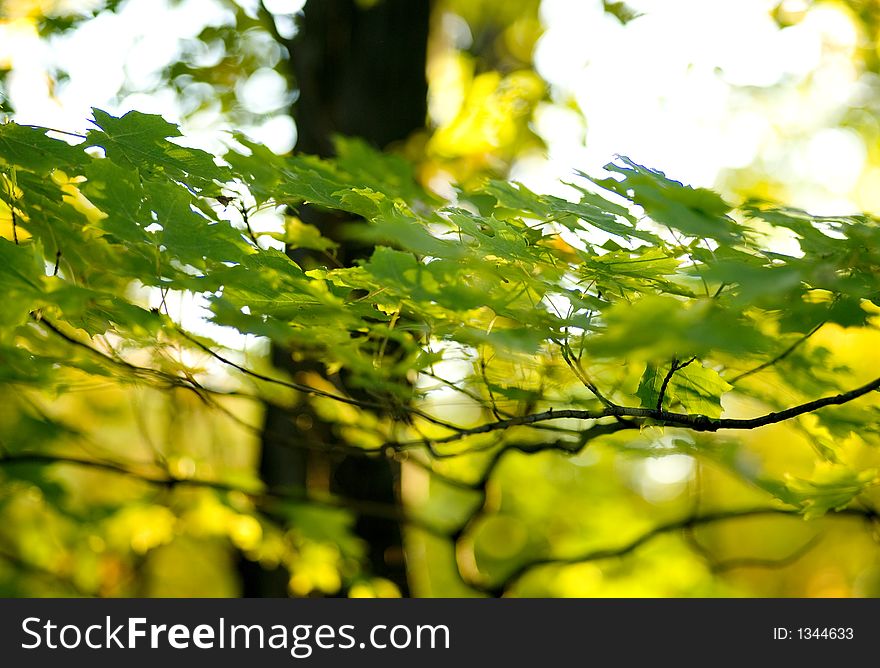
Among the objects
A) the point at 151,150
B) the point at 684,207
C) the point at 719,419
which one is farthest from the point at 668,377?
the point at 151,150

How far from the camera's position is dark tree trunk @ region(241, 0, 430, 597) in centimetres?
232

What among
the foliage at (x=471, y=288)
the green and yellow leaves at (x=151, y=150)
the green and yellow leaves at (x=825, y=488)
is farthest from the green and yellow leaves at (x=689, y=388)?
the green and yellow leaves at (x=151, y=150)

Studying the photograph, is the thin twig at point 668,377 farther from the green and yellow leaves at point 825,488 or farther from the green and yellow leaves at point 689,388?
the green and yellow leaves at point 825,488

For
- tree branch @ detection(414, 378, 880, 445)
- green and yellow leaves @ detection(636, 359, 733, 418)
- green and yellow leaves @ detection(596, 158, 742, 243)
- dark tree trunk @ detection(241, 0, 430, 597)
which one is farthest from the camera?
dark tree trunk @ detection(241, 0, 430, 597)

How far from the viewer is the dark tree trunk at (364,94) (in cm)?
232

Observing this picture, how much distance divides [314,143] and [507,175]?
0.84 m

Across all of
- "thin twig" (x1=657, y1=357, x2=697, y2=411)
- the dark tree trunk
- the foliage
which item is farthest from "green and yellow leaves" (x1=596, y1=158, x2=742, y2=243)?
the dark tree trunk

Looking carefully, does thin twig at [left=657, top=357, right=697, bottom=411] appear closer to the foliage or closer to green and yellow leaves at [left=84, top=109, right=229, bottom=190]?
the foliage

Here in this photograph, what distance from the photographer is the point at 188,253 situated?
35.7 inches

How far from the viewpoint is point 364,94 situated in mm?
2367
